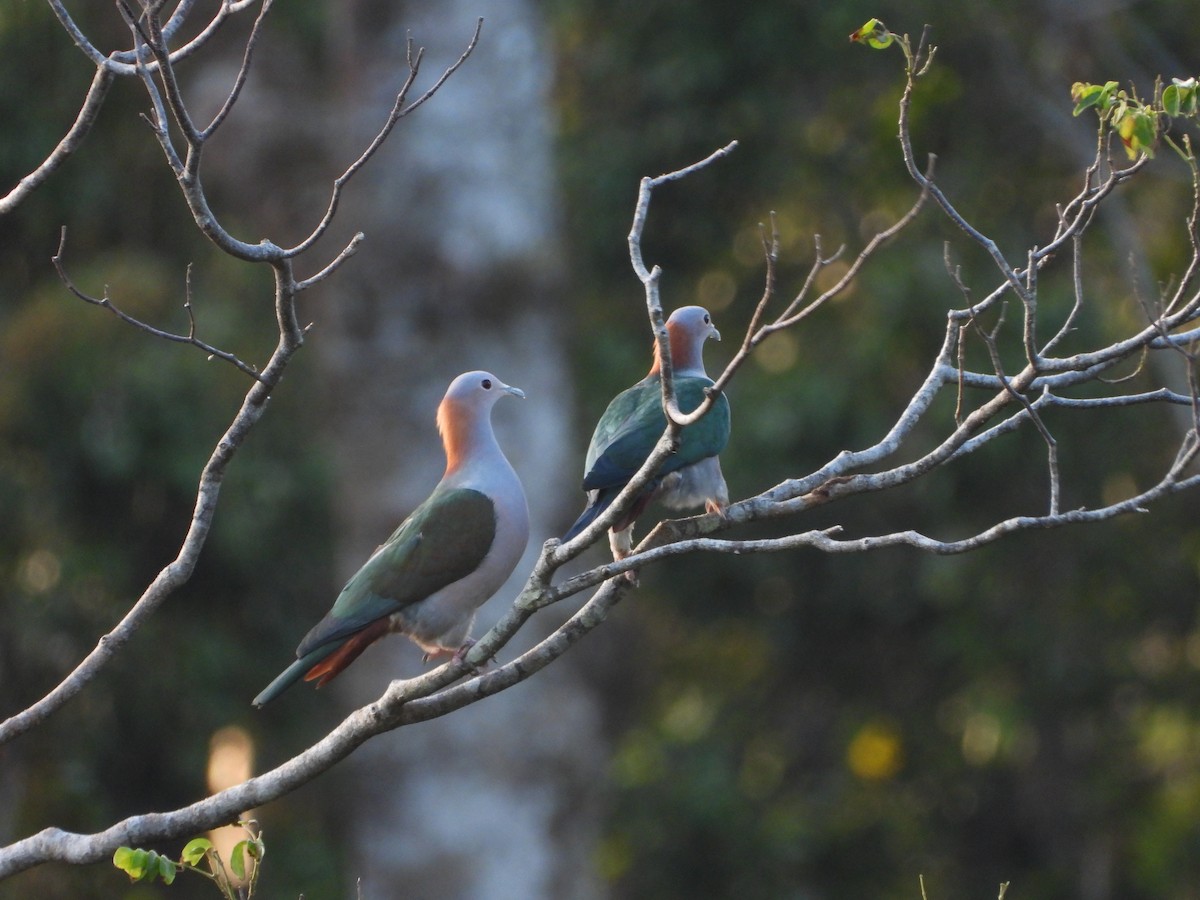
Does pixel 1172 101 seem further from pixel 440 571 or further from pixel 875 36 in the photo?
pixel 440 571

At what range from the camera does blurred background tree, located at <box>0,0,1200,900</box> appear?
8.81 metres

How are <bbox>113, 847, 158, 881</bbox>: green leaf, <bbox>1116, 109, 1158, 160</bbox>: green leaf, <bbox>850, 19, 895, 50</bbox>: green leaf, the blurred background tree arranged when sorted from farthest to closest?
the blurred background tree, <bbox>850, 19, 895, 50</bbox>: green leaf, <bbox>1116, 109, 1158, 160</bbox>: green leaf, <bbox>113, 847, 158, 881</bbox>: green leaf

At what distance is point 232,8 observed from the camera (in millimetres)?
3816

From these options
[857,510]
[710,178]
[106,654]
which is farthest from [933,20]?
[106,654]

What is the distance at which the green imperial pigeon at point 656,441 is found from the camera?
4559 millimetres

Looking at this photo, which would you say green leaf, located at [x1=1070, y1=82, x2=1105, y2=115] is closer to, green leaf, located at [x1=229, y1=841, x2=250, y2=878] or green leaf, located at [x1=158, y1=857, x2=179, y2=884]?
green leaf, located at [x1=229, y1=841, x2=250, y2=878]

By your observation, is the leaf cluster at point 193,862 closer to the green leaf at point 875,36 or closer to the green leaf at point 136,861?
the green leaf at point 136,861

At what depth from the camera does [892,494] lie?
35.6 feet

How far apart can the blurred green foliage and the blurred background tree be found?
3cm

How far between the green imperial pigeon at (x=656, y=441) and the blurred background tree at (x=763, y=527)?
3453 millimetres

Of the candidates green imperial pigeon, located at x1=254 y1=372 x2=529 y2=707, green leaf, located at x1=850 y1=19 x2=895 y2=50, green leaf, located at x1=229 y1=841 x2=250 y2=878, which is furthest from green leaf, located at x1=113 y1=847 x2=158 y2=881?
green leaf, located at x1=850 y1=19 x2=895 y2=50

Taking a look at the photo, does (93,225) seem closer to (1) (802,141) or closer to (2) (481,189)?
(2) (481,189)

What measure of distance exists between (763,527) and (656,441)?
6200 millimetres

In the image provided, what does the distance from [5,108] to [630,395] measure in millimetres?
6618
